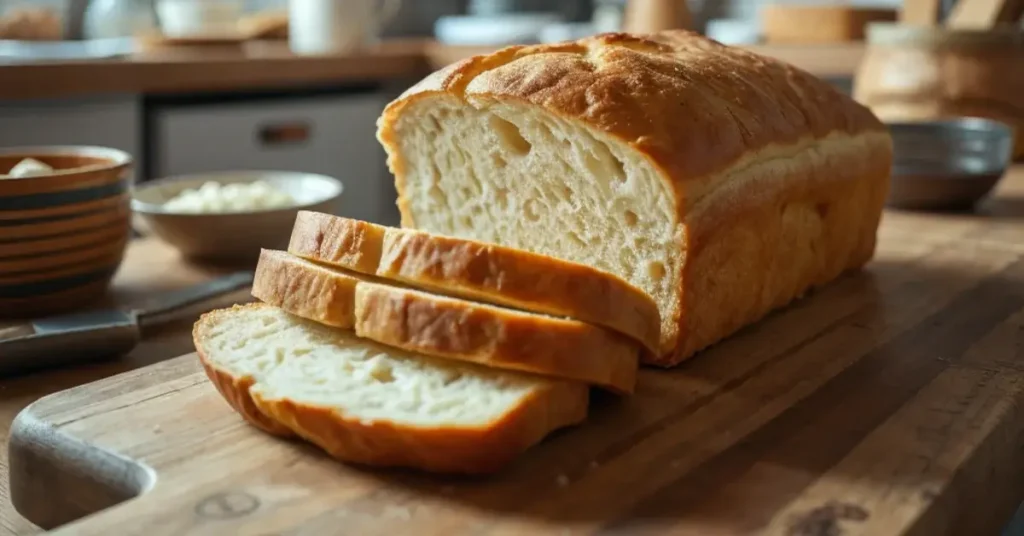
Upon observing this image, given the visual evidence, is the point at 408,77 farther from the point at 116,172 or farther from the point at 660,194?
the point at 660,194

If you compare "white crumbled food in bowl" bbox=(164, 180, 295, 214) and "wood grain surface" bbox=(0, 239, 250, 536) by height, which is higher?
"white crumbled food in bowl" bbox=(164, 180, 295, 214)

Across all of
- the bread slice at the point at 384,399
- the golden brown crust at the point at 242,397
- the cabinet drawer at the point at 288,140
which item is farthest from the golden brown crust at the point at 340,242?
the cabinet drawer at the point at 288,140

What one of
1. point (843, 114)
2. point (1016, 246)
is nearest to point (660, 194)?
point (843, 114)

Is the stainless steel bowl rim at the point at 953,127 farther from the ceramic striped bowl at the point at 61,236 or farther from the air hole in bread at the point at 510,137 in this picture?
the ceramic striped bowl at the point at 61,236

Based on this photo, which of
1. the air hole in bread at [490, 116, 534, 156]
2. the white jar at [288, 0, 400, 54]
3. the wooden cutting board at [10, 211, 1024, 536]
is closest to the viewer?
the wooden cutting board at [10, 211, 1024, 536]

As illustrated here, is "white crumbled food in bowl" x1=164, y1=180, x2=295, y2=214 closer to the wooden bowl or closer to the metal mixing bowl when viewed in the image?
the metal mixing bowl

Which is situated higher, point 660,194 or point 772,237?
point 660,194

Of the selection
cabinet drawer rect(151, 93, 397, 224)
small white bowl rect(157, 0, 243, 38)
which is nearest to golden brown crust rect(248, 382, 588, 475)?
cabinet drawer rect(151, 93, 397, 224)

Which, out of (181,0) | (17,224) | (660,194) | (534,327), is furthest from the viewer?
(181,0)
